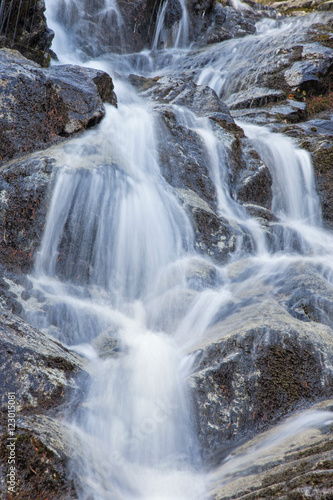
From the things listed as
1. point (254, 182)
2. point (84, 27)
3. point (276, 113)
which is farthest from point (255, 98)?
point (84, 27)

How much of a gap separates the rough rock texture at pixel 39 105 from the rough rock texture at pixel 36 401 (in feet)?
11.5

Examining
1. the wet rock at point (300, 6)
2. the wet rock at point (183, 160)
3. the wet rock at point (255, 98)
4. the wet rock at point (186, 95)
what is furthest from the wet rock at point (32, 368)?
the wet rock at point (300, 6)

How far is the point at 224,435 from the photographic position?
362 centimetres

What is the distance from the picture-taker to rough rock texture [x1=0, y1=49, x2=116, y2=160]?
6.22 metres

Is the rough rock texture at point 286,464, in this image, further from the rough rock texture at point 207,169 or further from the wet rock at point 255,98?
the wet rock at point 255,98

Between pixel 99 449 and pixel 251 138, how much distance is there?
27.5 feet

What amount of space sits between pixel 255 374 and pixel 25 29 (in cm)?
1056

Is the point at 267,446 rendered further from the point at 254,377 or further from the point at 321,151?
the point at 321,151

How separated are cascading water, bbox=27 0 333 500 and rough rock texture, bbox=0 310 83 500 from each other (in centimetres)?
19

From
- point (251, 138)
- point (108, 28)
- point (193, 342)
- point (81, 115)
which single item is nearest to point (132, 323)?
point (193, 342)

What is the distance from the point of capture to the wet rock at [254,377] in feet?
12.1

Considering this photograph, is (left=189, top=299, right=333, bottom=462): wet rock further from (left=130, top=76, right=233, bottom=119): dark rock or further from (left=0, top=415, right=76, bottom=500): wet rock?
(left=130, top=76, right=233, bottom=119): dark rock

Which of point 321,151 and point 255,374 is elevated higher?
point 321,151

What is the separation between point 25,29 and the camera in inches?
407
